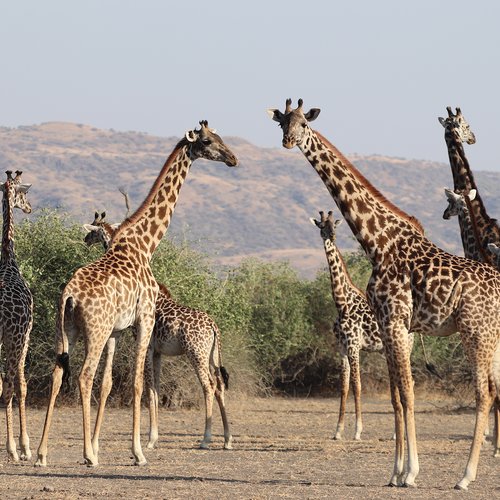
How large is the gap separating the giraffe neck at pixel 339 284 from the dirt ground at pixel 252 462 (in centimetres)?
189

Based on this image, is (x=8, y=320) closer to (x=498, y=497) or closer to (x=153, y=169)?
(x=498, y=497)

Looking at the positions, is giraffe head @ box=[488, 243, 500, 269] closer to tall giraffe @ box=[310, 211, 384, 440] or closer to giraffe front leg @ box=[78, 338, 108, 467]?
tall giraffe @ box=[310, 211, 384, 440]

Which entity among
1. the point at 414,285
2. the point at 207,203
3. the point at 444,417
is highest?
the point at 207,203

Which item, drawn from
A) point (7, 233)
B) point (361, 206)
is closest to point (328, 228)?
point (7, 233)

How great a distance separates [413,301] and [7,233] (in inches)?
203

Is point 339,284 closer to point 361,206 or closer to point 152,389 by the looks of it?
point 152,389

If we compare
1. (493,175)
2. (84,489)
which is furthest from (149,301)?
(493,175)

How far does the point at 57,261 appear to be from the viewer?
20.5 m

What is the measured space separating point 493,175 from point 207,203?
5388 cm

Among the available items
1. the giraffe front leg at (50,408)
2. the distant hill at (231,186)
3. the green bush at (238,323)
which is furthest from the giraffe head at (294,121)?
the distant hill at (231,186)

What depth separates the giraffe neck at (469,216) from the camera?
45.4 feet

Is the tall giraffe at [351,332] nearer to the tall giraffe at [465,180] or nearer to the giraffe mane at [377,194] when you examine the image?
the tall giraffe at [465,180]

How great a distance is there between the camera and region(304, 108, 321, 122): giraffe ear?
431 inches

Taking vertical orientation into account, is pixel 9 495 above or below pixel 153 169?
below
